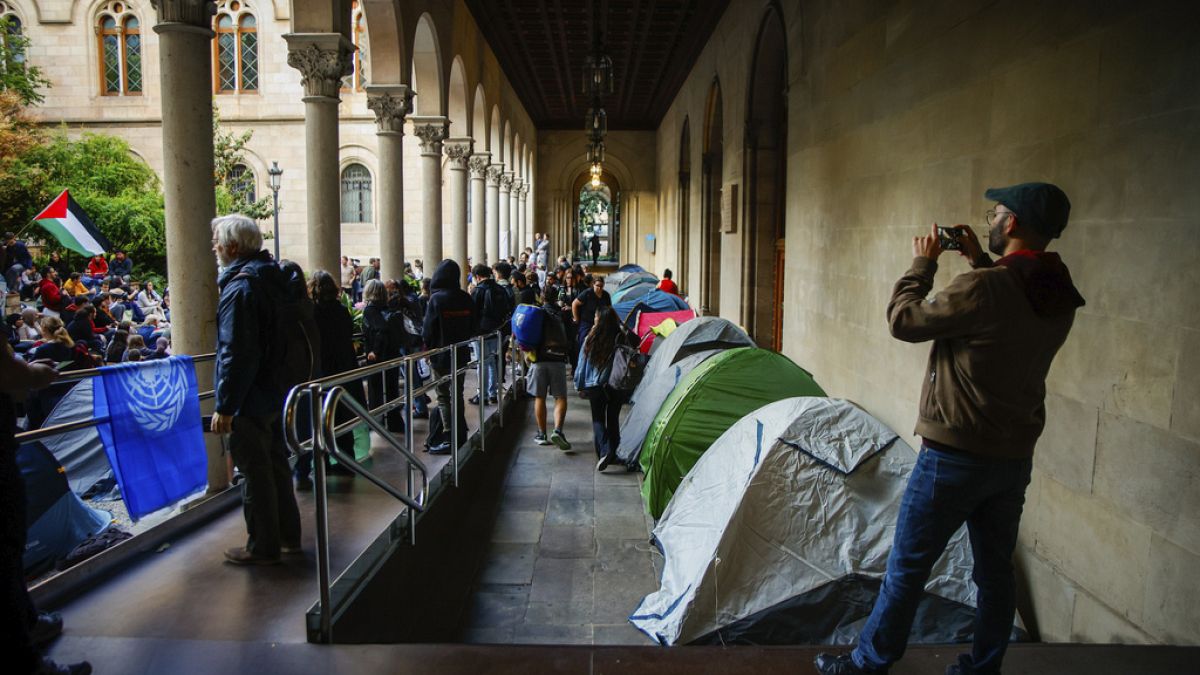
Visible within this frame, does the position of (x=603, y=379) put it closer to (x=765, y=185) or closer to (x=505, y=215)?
(x=765, y=185)

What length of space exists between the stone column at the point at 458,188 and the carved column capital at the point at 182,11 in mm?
10642

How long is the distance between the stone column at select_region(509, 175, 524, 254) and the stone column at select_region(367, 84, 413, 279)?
49.7ft

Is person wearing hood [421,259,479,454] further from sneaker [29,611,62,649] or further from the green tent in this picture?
sneaker [29,611,62,649]

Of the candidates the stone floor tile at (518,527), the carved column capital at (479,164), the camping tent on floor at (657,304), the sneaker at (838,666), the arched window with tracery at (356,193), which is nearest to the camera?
the sneaker at (838,666)

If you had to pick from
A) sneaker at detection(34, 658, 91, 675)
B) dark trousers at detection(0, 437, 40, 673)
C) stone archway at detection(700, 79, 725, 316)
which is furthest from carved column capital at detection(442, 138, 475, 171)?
sneaker at detection(34, 658, 91, 675)

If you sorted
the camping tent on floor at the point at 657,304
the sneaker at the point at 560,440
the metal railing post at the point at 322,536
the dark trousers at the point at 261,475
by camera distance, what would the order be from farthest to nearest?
1. the camping tent on floor at the point at 657,304
2. the sneaker at the point at 560,440
3. the dark trousers at the point at 261,475
4. the metal railing post at the point at 322,536

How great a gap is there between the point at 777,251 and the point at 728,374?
6.52 meters

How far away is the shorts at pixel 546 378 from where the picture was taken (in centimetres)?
Result: 864

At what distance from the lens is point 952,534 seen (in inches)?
114

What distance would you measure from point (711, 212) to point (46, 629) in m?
16.7

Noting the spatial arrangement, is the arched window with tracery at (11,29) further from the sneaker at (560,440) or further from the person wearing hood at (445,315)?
the sneaker at (560,440)

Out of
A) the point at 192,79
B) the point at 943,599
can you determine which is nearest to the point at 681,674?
the point at 943,599

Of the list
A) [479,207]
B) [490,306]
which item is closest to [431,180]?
[479,207]

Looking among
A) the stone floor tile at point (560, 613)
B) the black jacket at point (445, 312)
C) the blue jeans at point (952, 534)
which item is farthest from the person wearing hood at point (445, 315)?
the blue jeans at point (952, 534)
